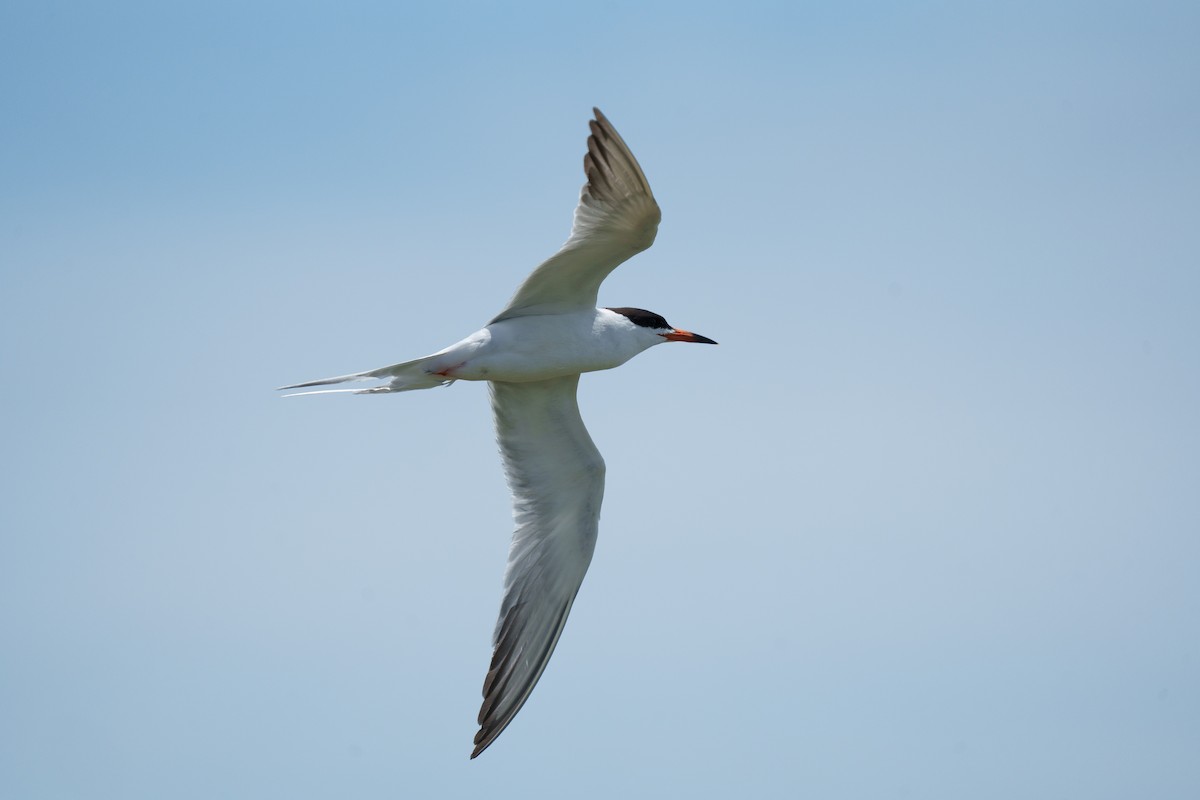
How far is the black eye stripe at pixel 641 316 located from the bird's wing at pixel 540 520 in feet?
2.47

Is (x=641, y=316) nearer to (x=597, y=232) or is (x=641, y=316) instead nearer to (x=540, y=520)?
(x=597, y=232)

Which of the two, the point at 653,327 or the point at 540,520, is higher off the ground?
the point at 653,327

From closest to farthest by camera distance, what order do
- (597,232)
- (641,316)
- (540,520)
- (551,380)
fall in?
(597,232), (641,316), (551,380), (540,520)

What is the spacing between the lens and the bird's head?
36.8 ft

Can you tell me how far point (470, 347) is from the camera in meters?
10.6

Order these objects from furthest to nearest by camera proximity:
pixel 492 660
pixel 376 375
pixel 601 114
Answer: pixel 492 660
pixel 376 375
pixel 601 114

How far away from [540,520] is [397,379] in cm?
204

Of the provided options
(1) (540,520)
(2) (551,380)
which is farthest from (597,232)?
(1) (540,520)

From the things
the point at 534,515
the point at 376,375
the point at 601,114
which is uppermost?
the point at 601,114

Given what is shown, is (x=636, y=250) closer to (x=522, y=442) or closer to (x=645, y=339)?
(x=645, y=339)

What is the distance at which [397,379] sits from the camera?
421 inches

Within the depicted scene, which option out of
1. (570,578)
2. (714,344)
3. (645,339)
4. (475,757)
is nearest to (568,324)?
(645,339)

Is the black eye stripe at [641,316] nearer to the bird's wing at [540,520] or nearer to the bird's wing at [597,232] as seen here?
the bird's wing at [597,232]

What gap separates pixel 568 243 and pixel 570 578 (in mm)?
3100
